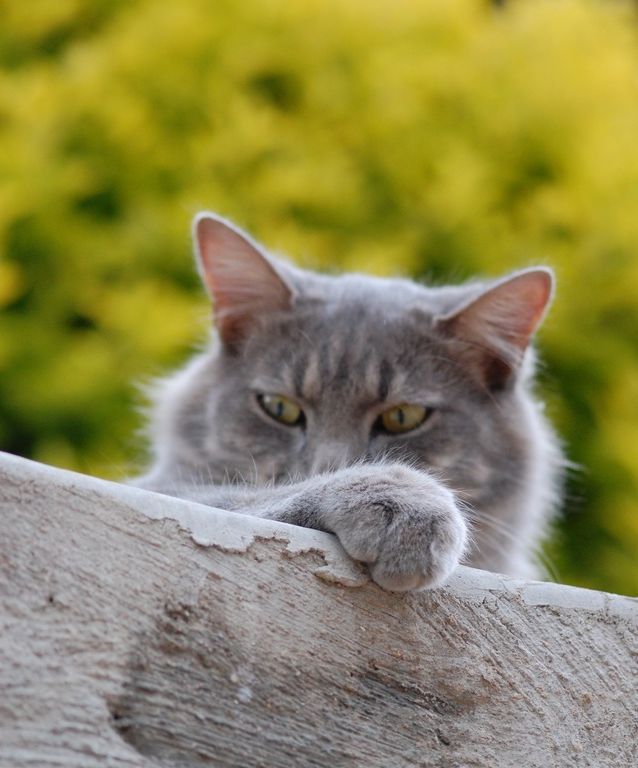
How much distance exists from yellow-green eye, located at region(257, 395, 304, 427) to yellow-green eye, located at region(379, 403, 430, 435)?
171 mm

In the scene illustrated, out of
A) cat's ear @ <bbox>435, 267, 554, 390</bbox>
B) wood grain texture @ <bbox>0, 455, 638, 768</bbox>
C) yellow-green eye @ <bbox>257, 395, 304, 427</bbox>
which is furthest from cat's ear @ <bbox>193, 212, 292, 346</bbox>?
wood grain texture @ <bbox>0, 455, 638, 768</bbox>

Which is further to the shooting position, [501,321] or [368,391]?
[501,321]

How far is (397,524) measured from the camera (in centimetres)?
135

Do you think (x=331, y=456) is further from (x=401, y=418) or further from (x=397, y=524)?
(x=397, y=524)

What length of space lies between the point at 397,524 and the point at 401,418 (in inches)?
30.0

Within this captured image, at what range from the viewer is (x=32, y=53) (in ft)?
12.6

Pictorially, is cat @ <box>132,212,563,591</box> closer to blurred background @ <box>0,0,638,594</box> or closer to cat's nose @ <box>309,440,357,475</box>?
cat's nose @ <box>309,440,357,475</box>

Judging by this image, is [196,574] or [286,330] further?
[286,330]

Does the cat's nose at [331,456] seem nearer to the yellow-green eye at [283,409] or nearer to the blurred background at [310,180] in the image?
the yellow-green eye at [283,409]

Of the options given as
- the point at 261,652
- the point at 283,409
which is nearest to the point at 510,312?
the point at 283,409

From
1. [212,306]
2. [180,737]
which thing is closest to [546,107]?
[212,306]

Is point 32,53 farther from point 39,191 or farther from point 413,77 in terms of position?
point 413,77

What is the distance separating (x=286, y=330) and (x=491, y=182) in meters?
1.92

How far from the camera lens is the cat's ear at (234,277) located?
7.41 feet
